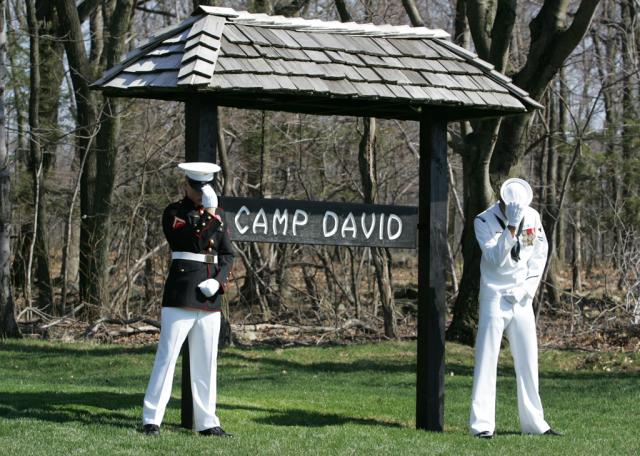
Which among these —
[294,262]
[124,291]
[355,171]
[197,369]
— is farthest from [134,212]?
[197,369]

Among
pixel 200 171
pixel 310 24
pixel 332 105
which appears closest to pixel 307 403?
pixel 332 105

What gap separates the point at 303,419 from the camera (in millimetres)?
9664

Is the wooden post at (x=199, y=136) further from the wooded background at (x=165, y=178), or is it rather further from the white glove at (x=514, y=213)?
the wooded background at (x=165, y=178)

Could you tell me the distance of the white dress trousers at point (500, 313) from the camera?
8750 mm

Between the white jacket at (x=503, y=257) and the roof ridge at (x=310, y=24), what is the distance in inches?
70.5

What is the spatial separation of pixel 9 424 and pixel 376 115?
4263 millimetres

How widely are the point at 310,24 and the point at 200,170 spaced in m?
1.88

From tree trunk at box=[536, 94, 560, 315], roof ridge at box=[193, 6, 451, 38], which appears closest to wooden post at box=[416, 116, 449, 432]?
roof ridge at box=[193, 6, 451, 38]

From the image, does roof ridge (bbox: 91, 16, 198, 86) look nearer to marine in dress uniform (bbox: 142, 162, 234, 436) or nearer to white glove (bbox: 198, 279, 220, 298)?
marine in dress uniform (bbox: 142, 162, 234, 436)

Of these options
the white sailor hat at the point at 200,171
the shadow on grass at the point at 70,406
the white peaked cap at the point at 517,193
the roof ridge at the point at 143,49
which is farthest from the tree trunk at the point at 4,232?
the white peaked cap at the point at 517,193

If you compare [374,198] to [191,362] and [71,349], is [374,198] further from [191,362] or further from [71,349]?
[191,362]

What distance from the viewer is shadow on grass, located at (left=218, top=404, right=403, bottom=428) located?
945 centimetres

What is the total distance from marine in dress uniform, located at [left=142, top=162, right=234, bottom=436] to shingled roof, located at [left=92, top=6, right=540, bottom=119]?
0.74m

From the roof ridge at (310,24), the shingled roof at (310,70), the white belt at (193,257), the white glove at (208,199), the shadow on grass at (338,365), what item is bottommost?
the shadow on grass at (338,365)
